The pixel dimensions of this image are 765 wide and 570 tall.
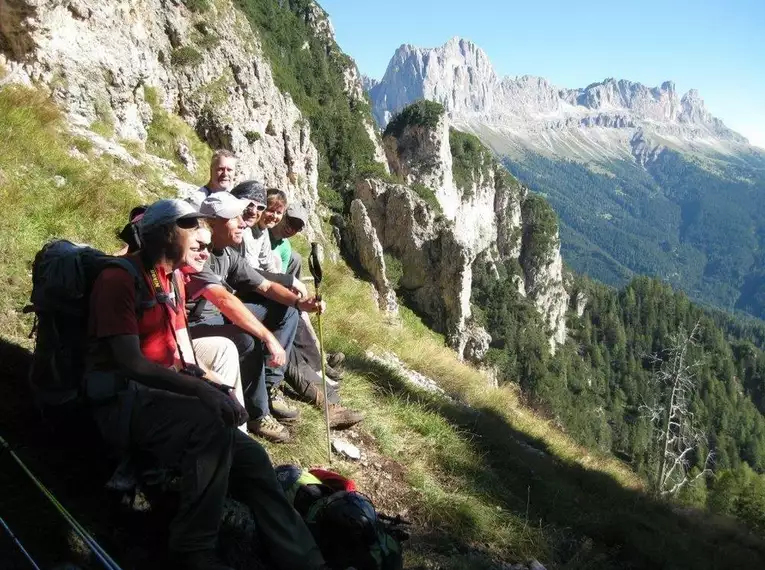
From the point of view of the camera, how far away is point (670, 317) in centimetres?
12150

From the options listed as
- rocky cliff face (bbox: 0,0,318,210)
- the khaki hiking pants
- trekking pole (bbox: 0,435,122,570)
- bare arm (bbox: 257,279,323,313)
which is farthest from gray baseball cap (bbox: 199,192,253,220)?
rocky cliff face (bbox: 0,0,318,210)

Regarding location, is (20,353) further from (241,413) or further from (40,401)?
(241,413)

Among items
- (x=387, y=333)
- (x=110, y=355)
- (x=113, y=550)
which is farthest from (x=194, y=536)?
(x=387, y=333)

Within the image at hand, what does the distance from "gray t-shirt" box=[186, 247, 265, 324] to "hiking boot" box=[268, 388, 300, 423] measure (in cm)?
96

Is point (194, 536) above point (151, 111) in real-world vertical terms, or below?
below

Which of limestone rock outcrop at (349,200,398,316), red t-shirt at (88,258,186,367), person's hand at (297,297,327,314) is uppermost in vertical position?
red t-shirt at (88,258,186,367)

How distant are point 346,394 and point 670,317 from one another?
433 ft

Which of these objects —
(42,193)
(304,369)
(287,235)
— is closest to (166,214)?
(287,235)

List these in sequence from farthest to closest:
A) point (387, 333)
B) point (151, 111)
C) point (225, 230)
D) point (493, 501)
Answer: point (151, 111), point (387, 333), point (493, 501), point (225, 230)

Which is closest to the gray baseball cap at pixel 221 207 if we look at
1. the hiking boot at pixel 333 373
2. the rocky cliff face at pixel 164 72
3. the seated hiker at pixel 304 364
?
the seated hiker at pixel 304 364

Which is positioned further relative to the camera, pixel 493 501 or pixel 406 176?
pixel 406 176

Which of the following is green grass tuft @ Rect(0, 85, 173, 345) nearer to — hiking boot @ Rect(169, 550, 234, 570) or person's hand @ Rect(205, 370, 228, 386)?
person's hand @ Rect(205, 370, 228, 386)

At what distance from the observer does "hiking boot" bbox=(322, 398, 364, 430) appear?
16.4 ft

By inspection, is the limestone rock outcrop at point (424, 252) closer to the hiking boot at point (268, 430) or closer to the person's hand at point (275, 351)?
the hiking boot at point (268, 430)
